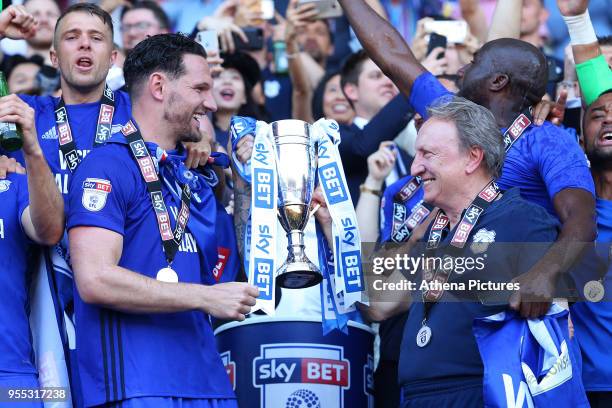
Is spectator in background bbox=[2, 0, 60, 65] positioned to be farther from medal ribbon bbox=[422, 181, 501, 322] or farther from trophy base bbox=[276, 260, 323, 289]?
medal ribbon bbox=[422, 181, 501, 322]

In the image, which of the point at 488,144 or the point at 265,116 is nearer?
the point at 488,144

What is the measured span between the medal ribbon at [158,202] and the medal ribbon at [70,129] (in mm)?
551

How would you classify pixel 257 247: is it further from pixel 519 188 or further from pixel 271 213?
pixel 519 188

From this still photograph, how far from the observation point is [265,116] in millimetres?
8984

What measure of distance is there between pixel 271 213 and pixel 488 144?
1.02 m

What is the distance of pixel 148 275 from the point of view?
5410mm

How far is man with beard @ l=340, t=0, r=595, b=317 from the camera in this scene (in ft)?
17.5

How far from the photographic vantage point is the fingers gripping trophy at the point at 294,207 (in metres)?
5.48

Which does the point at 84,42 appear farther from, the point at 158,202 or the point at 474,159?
the point at 474,159

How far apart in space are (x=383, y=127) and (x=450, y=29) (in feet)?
3.76

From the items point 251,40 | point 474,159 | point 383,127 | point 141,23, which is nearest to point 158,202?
point 474,159

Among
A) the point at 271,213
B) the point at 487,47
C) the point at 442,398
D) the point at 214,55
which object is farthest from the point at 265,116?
the point at 442,398

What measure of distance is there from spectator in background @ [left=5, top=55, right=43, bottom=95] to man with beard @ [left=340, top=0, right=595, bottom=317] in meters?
2.95

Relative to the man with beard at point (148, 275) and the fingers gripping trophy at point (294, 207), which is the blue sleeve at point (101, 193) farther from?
the fingers gripping trophy at point (294, 207)
